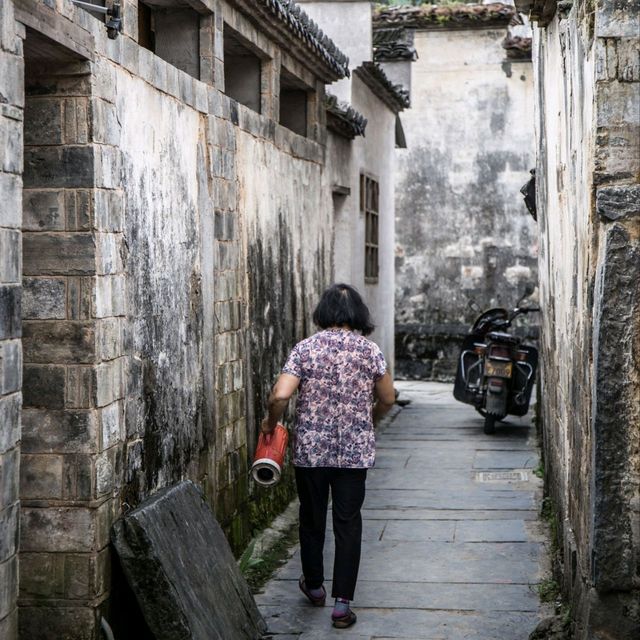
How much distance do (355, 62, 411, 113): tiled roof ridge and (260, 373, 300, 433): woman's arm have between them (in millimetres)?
→ 7548

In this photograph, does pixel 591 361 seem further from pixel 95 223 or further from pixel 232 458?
pixel 232 458

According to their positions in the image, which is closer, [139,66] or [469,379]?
[139,66]

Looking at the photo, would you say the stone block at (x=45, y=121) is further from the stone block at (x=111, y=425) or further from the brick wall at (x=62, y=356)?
the stone block at (x=111, y=425)

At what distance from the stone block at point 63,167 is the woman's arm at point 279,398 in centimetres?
167

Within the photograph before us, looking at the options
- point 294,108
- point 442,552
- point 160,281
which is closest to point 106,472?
point 160,281

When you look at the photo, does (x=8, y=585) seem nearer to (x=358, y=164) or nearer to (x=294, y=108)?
(x=294, y=108)

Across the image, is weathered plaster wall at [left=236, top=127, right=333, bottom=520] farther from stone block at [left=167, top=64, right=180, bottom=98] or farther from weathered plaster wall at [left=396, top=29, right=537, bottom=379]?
weathered plaster wall at [left=396, top=29, right=537, bottom=379]

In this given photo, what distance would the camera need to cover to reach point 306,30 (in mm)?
8789

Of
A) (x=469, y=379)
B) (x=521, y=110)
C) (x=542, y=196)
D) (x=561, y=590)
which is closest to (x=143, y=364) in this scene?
(x=561, y=590)

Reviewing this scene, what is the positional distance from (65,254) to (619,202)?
2268 millimetres

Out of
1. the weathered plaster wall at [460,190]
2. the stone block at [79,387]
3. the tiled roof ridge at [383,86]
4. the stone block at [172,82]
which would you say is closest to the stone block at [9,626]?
the stone block at [79,387]

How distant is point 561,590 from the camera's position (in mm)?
6398

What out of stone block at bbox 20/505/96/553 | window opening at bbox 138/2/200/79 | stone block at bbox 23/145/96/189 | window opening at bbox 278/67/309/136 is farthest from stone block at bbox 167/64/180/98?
window opening at bbox 278/67/309/136

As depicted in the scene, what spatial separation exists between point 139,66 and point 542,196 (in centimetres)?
423
